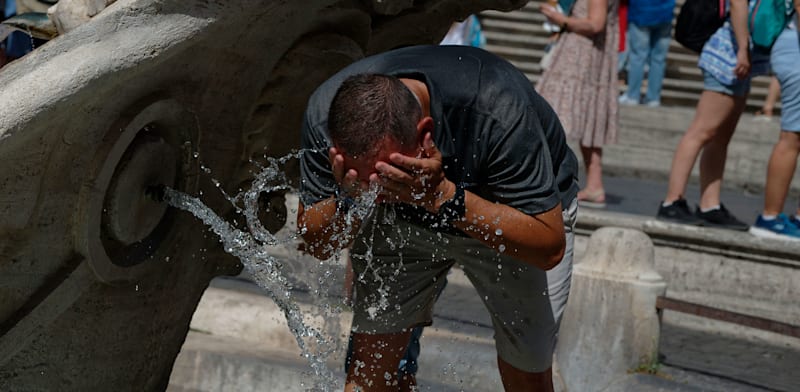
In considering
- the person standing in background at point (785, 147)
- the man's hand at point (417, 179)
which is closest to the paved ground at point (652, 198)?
the person standing in background at point (785, 147)

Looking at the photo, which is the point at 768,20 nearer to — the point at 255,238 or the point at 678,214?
the point at 678,214

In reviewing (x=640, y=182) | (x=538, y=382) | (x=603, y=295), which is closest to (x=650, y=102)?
(x=640, y=182)

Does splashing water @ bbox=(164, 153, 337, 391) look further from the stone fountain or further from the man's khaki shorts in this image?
the man's khaki shorts

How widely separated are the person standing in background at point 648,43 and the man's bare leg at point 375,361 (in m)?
6.58

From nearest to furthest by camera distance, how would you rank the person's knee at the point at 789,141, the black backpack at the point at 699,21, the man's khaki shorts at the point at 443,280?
the man's khaki shorts at the point at 443,280 < the person's knee at the point at 789,141 < the black backpack at the point at 699,21

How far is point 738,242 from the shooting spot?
4934 mm

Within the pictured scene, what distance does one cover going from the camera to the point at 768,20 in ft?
16.9

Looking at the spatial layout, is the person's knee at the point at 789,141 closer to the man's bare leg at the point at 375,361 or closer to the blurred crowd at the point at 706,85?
the blurred crowd at the point at 706,85

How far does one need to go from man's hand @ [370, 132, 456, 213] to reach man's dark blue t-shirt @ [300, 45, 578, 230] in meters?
0.11

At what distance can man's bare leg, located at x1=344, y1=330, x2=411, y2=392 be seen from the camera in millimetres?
3137

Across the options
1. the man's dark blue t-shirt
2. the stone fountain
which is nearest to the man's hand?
the man's dark blue t-shirt

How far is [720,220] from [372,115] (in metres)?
3.41

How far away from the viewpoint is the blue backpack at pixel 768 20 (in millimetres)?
5141

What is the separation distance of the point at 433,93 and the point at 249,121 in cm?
70
